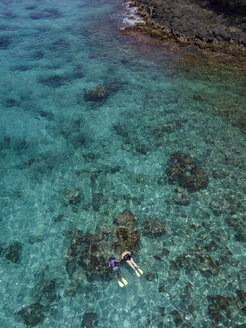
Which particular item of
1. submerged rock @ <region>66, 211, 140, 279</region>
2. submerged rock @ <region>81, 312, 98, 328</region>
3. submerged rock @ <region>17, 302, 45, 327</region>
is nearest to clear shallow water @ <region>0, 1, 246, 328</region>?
submerged rock @ <region>81, 312, 98, 328</region>

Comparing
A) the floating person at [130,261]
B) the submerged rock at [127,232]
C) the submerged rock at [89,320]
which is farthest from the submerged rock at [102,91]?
the submerged rock at [89,320]

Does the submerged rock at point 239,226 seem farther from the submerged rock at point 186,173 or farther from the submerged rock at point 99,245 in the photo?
the submerged rock at point 99,245

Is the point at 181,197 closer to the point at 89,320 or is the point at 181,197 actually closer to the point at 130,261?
the point at 130,261

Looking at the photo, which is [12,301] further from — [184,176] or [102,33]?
[102,33]

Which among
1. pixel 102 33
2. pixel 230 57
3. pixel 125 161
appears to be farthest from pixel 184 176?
pixel 102 33

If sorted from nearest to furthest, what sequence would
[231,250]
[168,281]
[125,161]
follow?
[168,281] → [231,250] → [125,161]
